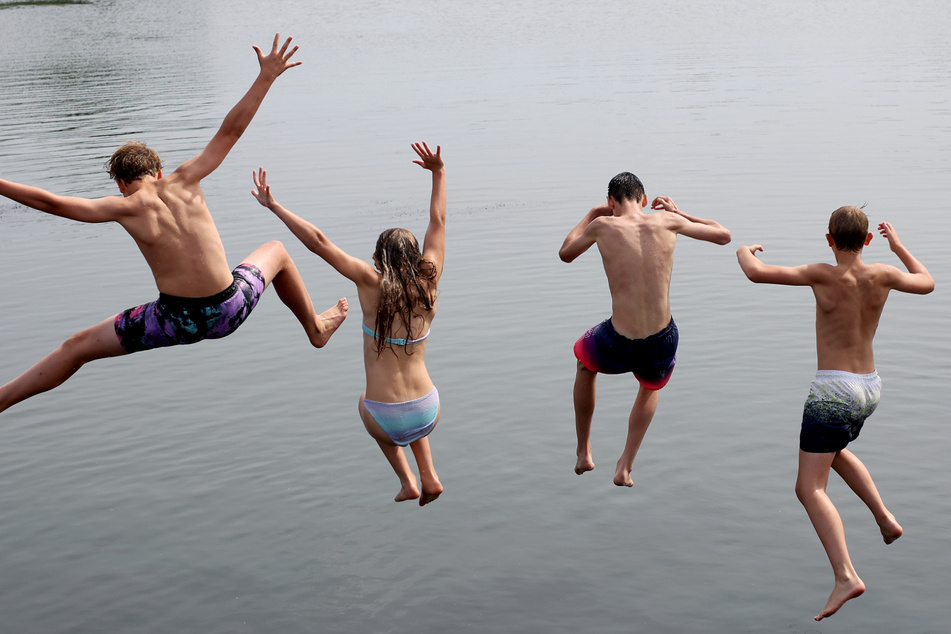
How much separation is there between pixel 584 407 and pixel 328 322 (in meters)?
2.44

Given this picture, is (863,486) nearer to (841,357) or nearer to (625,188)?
(841,357)

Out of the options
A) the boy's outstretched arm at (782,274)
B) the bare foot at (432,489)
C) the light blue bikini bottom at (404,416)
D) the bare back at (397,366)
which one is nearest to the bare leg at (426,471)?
the bare foot at (432,489)

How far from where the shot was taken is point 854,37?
51.7m

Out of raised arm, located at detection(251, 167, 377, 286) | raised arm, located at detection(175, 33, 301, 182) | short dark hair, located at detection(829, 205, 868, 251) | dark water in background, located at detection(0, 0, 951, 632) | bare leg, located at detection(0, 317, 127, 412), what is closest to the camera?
short dark hair, located at detection(829, 205, 868, 251)

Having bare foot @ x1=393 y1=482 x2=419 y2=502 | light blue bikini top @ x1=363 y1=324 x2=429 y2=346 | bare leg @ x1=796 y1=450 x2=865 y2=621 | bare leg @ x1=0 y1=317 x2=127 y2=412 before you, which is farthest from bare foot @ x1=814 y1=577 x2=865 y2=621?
bare leg @ x1=0 y1=317 x2=127 y2=412

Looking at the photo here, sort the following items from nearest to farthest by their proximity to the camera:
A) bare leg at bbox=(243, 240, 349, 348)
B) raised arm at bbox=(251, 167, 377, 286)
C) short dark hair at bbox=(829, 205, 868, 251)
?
short dark hair at bbox=(829, 205, 868, 251) → raised arm at bbox=(251, 167, 377, 286) → bare leg at bbox=(243, 240, 349, 348)

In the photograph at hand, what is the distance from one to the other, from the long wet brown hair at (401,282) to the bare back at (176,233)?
4.48ft

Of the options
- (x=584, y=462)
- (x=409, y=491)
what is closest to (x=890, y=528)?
(x=584, y=462)

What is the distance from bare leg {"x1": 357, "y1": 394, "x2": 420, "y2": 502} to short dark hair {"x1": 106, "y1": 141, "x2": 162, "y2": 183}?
7.90ft

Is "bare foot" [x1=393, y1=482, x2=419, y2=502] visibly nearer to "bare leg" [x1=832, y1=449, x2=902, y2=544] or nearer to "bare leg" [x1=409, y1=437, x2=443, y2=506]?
"bare leg" [x1=409, y1=437, x2=443, y2=506]

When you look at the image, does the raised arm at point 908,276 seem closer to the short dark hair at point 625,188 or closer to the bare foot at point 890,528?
the bare foot at point 890,528

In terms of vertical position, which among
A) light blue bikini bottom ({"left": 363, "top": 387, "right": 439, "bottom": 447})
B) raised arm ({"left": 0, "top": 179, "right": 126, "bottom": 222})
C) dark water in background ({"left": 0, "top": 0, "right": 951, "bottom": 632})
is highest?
raised arm ({"left": 0, "top": 179, "right": 126, "bottom": 222})

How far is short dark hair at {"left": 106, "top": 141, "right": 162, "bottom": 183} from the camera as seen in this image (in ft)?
27.4

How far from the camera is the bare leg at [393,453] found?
8727 millimetres
